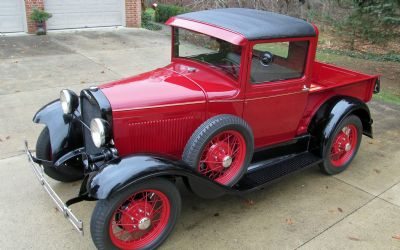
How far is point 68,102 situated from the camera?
367 cm

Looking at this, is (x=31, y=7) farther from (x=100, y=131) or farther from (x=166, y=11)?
(x=100, y=131)

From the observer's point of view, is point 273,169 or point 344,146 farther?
point 344,146

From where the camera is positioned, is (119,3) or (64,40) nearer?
(64,40)

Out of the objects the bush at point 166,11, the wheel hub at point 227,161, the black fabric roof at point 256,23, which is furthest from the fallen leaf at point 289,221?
the bush at point 166,11

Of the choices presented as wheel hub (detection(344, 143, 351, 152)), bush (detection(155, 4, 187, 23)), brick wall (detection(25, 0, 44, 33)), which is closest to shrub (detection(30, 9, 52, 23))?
brick wall (detection(25, 0, 44, 33))

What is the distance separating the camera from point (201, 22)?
3807 mm

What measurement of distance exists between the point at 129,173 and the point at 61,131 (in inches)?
49.2

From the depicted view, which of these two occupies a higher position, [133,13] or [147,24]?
[133,13]

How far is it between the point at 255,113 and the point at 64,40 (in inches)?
340

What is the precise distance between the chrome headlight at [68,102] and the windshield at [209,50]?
1.15 meters

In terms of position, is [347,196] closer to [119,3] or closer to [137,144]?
[137,144]

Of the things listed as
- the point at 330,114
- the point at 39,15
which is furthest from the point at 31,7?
the point at 330,114

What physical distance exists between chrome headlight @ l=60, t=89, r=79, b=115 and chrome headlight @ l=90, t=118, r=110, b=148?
0.67 m

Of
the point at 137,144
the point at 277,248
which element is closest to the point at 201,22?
the point at 137,144
